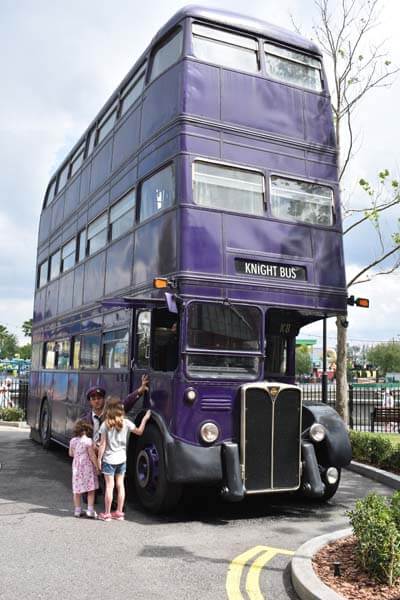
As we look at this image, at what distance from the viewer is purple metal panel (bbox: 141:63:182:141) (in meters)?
7.96

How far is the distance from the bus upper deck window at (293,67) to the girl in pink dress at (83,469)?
18.0 feet

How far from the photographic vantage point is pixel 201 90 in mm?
7906

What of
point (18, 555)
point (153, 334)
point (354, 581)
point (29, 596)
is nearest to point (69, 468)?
point (153, 334)

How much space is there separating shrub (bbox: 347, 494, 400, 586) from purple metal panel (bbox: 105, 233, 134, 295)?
16.3 feet

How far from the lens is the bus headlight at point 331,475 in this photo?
7941 millimetres

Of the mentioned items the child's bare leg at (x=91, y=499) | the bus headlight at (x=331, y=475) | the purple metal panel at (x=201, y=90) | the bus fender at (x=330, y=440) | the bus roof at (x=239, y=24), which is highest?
the bus roof at (x=239, y=24)

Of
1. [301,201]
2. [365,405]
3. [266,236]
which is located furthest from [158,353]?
[365,405]

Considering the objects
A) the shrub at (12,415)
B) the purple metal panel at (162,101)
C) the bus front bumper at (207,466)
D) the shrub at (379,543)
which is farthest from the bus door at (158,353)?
the shrub at (12,415)

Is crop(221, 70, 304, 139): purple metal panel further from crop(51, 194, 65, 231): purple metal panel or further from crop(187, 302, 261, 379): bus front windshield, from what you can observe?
crop(51, 194, 65, 231): purple metal panel

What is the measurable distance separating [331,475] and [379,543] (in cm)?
322

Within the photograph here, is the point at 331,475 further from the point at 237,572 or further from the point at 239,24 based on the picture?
the point at 239,24

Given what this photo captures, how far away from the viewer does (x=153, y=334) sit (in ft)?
26.6

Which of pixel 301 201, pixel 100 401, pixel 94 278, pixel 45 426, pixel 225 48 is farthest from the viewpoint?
pixel 45 426

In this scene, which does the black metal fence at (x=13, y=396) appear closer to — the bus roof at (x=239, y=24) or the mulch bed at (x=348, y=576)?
the bus roof at (x=239, y=24)
